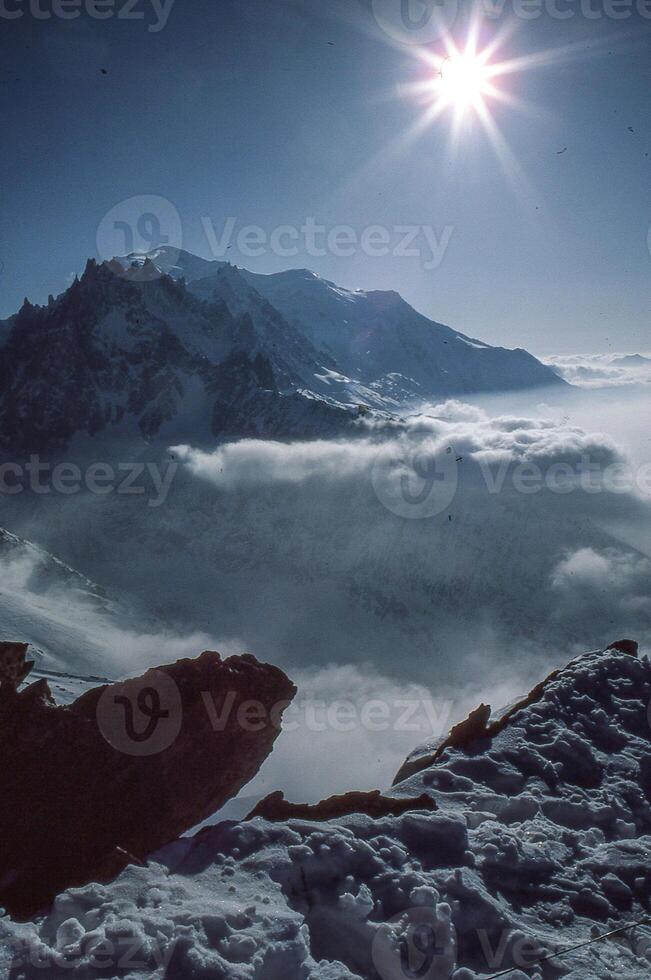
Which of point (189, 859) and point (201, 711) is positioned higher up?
point (201, 711)

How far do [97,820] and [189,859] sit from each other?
6.17 ft

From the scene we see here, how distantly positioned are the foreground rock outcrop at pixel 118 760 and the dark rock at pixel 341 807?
53.4 inches

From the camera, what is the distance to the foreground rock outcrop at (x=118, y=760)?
282 inches

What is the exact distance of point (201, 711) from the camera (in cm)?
852

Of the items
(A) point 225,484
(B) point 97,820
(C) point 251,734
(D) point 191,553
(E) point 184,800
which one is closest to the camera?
(B) point 97,820

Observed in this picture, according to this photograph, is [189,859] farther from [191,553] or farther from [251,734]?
[191,553]

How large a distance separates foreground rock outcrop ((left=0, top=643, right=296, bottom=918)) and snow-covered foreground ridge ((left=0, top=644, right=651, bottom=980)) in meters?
1.48

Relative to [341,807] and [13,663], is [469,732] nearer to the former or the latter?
[341,807]

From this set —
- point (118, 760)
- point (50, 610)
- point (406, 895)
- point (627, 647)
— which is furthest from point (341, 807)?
point (50, 610)

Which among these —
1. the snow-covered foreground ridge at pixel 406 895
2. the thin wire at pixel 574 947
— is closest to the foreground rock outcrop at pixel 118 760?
the snow-covered foreground ridge at pixel 406 895

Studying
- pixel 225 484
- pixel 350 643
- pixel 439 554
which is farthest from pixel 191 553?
pixel 439 554

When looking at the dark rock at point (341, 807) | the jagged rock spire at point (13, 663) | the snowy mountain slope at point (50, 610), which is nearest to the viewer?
the dark rock at point (341, 807)

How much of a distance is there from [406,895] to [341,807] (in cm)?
159

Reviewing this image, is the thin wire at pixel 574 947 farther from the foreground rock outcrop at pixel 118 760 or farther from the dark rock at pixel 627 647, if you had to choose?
the dark rock at pixel 627 647
